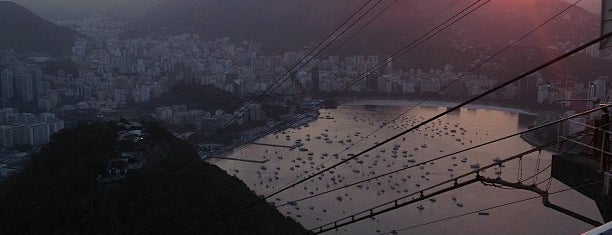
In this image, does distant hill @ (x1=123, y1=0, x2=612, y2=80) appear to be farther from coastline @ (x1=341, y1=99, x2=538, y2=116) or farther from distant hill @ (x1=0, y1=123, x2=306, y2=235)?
distant hill @ (x1=0, y1=123, x2=306, y2=235)

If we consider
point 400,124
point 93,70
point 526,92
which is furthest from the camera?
point 93,70

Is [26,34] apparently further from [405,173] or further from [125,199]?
[125,199]

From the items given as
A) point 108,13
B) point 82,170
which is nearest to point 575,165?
point 82,170

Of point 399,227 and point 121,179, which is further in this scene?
point 399,227

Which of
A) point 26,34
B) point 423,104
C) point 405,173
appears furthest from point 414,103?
point 26,34

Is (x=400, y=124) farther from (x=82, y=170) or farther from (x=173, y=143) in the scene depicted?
(x=82, y=170)

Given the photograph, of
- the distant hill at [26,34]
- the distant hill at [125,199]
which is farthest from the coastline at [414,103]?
the distant hill at [125,199]

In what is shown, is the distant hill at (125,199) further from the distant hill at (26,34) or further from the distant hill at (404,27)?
the distant hill at (26,34)
